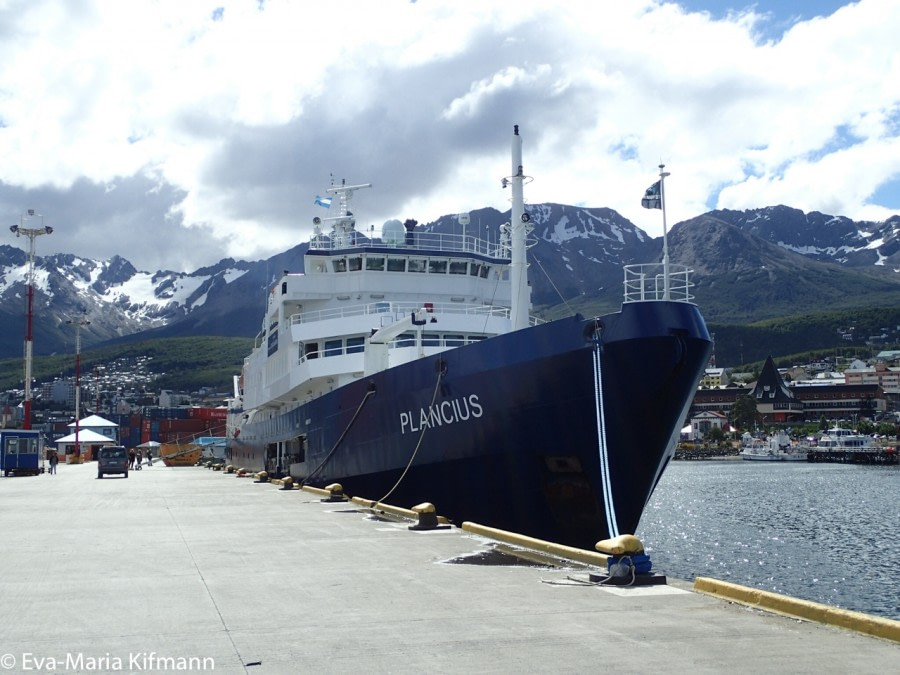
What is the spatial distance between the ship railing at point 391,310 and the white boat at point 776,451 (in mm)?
95670

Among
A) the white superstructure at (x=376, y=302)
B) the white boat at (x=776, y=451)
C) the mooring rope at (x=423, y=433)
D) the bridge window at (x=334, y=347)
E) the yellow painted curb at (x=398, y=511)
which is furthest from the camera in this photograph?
the white boat at (x=776, y=451)

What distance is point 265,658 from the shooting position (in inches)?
242

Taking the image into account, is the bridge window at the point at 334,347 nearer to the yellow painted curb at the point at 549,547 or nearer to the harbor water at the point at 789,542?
the harbor water at the point at 789,542

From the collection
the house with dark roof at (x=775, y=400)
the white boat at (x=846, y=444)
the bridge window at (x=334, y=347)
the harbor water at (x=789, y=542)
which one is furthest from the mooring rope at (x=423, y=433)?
the house with dark roof at (x=775, y=400)

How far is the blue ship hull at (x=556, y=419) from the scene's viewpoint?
1296 cm


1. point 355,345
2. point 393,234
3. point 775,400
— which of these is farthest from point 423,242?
point 775,400

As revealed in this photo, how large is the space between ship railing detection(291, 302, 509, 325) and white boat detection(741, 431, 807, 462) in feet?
314

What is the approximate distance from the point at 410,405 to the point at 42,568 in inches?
298

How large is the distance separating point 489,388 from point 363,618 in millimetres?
7466

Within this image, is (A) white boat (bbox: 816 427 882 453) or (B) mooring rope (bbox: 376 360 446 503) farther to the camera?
(A) white boat (bbox: 816 427 882 453)

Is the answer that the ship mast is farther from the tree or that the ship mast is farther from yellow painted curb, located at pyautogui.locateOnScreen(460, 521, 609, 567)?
the tree

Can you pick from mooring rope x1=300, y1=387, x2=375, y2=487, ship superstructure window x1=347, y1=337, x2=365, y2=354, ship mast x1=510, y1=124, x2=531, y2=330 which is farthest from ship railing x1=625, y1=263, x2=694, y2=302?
ship superstructure window x1=347, y1=337, x2=365, y2=354

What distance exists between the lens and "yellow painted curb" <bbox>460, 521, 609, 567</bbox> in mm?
10000

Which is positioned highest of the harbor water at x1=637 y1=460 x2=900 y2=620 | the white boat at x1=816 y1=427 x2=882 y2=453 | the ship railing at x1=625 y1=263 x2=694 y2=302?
the ship railing at x1=625 y1=263 x2=694 y2=302
